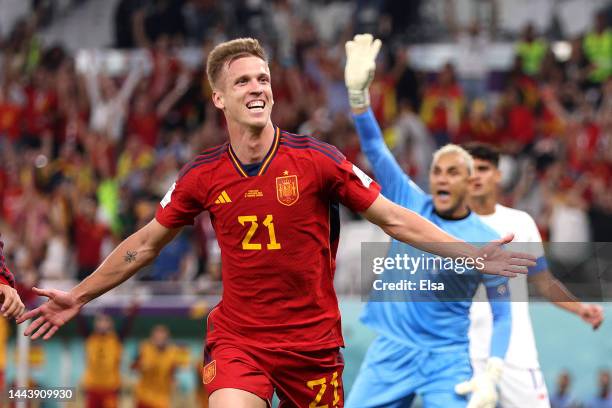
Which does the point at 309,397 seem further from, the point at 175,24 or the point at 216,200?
the point at 175,24

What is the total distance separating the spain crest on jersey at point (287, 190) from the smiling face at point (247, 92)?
0.29m

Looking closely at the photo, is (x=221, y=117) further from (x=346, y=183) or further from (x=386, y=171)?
(x=346, y=183)

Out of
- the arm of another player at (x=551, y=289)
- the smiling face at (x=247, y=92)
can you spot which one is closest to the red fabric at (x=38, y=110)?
the arm of another player at (x=551, y=289)

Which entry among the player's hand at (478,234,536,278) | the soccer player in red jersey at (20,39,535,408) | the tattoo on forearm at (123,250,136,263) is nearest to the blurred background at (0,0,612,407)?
the player's hand at (478,234,536,278)

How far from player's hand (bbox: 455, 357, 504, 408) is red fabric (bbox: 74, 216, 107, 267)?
6.91 metres

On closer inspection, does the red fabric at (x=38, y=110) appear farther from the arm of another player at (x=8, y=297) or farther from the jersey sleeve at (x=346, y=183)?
the jersey sleeve at (x=346, y=183)

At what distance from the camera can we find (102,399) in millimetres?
11156

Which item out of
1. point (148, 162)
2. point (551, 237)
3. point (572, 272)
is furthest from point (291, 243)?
point (148, 162)

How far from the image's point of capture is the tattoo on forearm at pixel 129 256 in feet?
19.6

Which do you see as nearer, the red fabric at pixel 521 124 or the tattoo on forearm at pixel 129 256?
the tattoo on forearm at pixel 129 256

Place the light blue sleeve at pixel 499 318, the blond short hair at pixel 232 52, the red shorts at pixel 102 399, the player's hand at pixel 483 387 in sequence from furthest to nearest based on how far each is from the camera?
1. the red shorts at pixel 102 399
2. the light blue sleeve at pixel 499 318
3. the player's hand at pixel 483 387
4. the blond short hair at pixel 232 52

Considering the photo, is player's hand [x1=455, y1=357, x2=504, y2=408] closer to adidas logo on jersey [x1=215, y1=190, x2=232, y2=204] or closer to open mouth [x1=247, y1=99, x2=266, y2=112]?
adidas logo on jersey [x1=215, y1=190, x2=232, y2=204]

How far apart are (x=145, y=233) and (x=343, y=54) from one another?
1012 cm

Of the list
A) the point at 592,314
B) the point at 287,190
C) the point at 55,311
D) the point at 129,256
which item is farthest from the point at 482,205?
the point at 55,311
